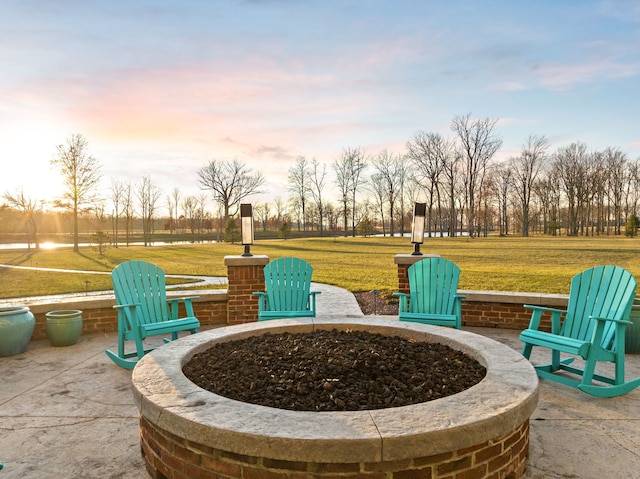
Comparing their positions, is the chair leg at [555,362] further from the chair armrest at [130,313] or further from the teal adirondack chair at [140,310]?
the chair armrest at [130,313]

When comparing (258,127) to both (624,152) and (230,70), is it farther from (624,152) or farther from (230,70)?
(624,152)

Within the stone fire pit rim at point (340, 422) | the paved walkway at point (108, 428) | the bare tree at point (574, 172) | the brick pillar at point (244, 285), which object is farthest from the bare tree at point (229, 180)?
the stone fire pit rim at point (340, 422)

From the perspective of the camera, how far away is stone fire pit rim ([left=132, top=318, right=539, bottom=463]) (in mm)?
1655

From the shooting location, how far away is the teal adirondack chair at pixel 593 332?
326 cm

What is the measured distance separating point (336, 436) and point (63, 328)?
4.37 metres

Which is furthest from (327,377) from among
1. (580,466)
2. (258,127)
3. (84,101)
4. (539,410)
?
(258,127)

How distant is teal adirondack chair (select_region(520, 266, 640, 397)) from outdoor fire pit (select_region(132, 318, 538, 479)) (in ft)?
4.30

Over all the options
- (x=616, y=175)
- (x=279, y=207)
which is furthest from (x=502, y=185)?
(x=279, y=207)

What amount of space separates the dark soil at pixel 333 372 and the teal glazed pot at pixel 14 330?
2677 mm

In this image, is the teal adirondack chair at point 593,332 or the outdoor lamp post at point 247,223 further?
the outdoor lamp post at point 247,223

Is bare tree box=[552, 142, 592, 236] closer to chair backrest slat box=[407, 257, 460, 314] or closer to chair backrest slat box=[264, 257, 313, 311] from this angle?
chair backrest slat box=[407, 257, 460, 314]

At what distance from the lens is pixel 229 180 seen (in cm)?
4325

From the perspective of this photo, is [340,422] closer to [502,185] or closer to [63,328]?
[63,328]

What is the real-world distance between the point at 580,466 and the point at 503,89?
760 cm
